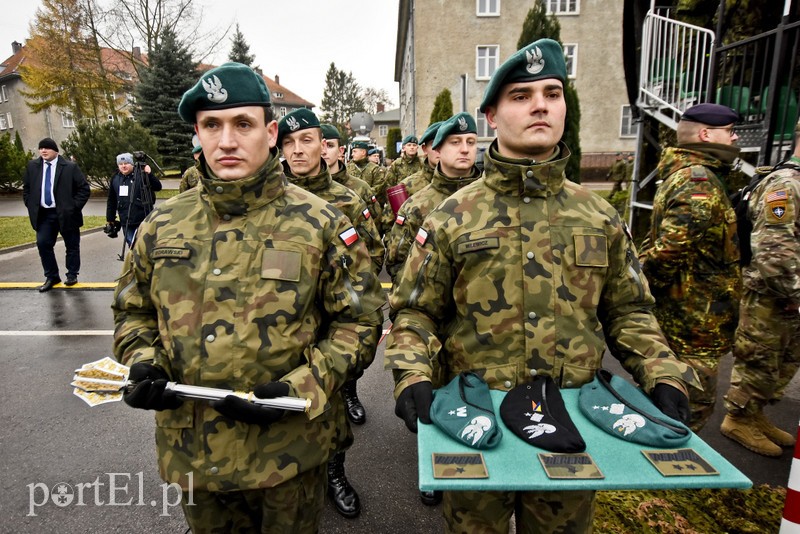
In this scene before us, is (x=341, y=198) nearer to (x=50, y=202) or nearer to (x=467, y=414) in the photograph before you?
(x=467, y=414)

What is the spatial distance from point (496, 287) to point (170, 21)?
2861cm

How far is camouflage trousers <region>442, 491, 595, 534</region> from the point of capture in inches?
66.4

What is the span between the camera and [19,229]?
1234 centimetres

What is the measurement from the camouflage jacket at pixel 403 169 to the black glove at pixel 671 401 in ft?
29.2

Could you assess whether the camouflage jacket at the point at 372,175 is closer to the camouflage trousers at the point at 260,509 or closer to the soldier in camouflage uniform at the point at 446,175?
the soldier in camouflage uniform at the point at 446,175

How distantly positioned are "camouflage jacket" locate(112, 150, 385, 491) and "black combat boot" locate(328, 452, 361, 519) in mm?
1063

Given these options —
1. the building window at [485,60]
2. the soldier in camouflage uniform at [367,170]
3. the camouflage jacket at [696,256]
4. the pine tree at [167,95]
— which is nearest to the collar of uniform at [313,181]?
the camouflage jacket at [696,256]

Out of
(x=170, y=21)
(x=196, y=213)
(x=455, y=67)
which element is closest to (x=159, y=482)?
(x=196, y=213)

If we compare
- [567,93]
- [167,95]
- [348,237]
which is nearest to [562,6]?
[567,93]

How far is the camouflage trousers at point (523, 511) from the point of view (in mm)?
1686

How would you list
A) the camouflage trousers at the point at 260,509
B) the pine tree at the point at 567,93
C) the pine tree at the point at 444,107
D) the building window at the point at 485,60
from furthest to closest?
the building window at the point at 485,60 → the pine tree at the point at 444,107 → the pine tree at the point at 567,93 → the camouflage trousers at the point at 260,509

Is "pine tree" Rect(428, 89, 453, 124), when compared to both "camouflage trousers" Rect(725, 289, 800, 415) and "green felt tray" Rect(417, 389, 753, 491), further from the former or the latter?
"green felt tray" Rect(417, 389, 753, 491)

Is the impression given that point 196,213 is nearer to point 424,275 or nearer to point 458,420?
point 424,275

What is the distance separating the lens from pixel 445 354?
195 cm
